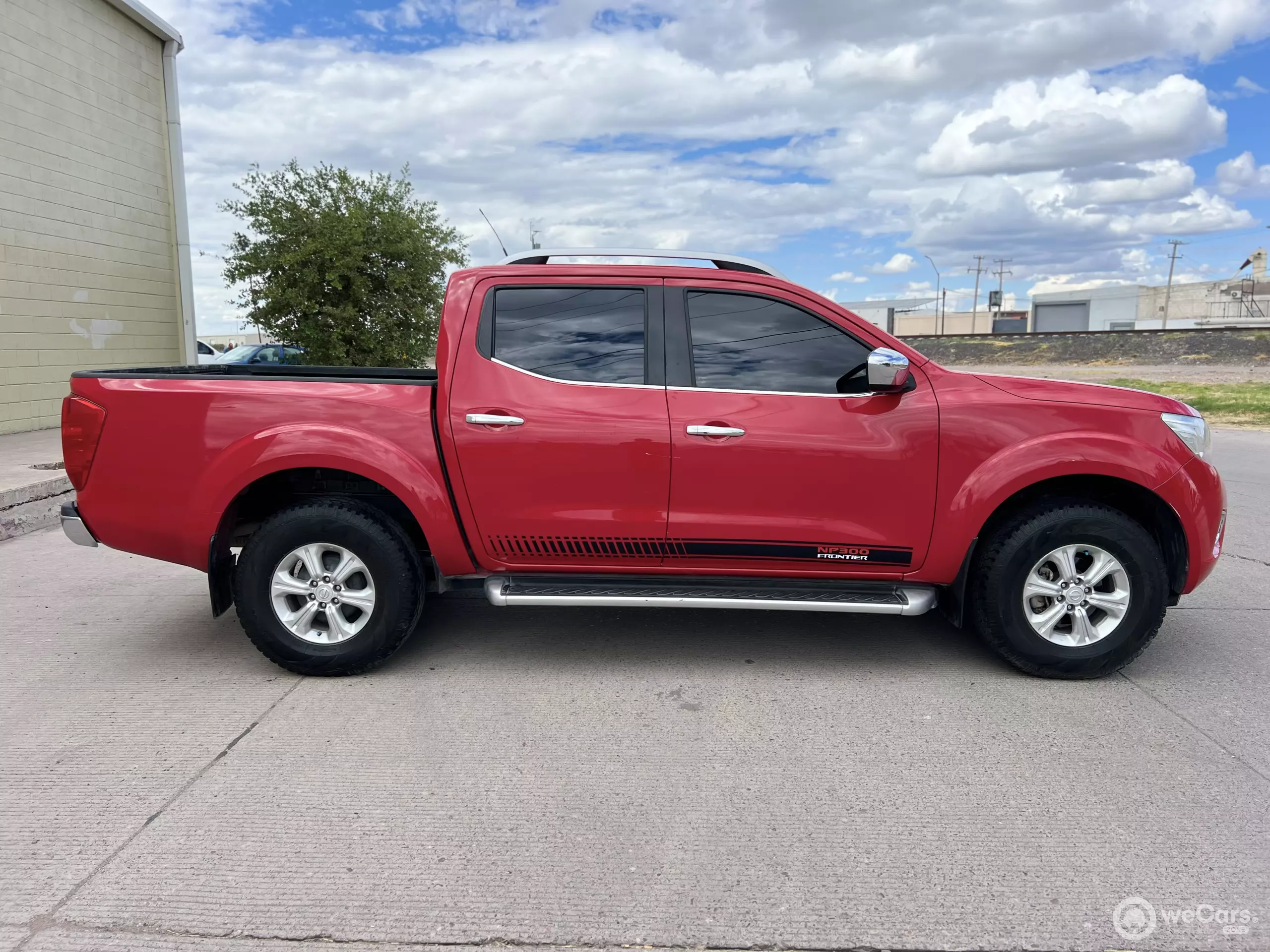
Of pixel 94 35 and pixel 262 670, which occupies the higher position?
pixel 94 35

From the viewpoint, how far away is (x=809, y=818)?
3.04 metres

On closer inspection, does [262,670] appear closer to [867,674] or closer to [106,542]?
[106,542]

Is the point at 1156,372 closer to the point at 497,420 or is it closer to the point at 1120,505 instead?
the point at 1120,505

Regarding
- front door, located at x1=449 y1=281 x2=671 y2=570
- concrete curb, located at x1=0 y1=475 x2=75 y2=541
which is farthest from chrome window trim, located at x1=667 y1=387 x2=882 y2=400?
concrete curb, located at x1=0 y1=475 x2=75 y2=541

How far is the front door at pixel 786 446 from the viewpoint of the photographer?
408 centimetres

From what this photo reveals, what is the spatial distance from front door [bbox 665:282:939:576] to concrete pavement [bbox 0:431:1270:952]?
0.66 metres

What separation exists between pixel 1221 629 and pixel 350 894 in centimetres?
483

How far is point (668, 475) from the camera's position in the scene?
162 inches

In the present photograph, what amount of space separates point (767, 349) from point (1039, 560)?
161cm

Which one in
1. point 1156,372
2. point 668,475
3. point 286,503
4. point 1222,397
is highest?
point 668,475

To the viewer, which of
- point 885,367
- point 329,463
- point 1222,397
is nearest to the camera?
point 885,367

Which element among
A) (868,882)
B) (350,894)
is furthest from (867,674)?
(350,894)

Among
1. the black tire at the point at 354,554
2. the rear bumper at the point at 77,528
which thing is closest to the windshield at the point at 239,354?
the rear bumper at the point at 77,528

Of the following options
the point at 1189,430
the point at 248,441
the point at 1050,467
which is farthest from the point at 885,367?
the point at 248,441
